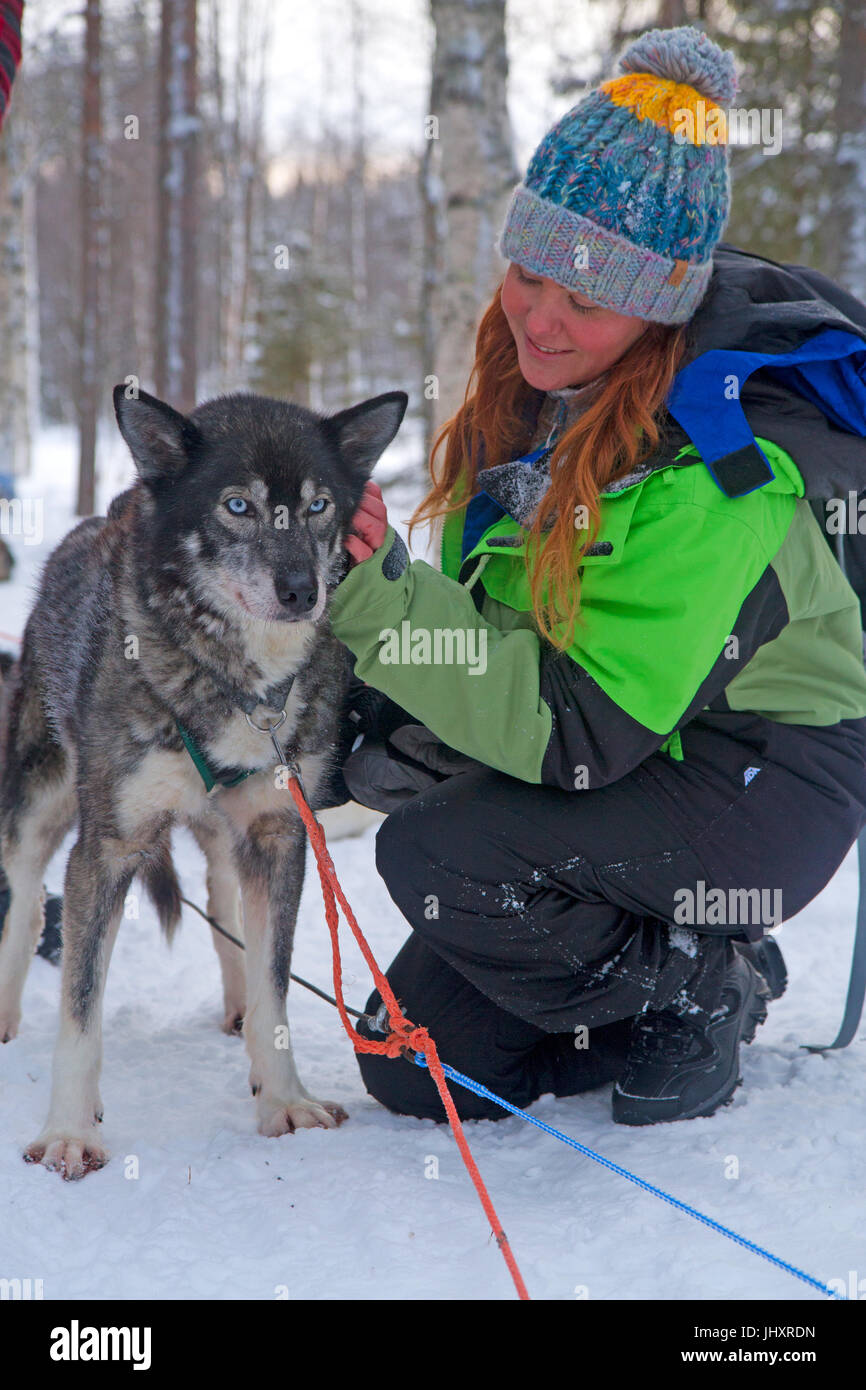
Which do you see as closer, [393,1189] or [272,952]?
[393,1189]

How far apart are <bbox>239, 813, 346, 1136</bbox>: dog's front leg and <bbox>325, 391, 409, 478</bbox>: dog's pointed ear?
0.76 metres

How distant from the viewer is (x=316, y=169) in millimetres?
23328

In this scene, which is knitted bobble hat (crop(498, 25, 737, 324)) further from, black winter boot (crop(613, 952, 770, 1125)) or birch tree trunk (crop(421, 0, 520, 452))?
birch tree trunk (crop(421, 0, 520, 452))

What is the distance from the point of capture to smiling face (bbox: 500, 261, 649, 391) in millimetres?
2086

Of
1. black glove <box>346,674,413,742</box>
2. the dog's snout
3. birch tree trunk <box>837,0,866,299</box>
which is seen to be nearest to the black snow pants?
black glove <box>346,674,413,742</box>

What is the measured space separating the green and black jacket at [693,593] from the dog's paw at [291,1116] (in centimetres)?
83

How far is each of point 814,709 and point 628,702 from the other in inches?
18.7

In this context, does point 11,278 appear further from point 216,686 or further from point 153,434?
point 216,686

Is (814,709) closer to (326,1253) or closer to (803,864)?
(803,864)

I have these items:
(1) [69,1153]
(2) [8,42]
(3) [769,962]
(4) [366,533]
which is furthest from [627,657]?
(2) [8,42]

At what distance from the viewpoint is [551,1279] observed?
166 cm

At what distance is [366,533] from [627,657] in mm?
559

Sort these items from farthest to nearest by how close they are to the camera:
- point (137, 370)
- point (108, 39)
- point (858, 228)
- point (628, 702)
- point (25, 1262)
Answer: point (137, 370) < point (108, 39) < point (858, 228) < point (628, 702) < point (25, 1262)
